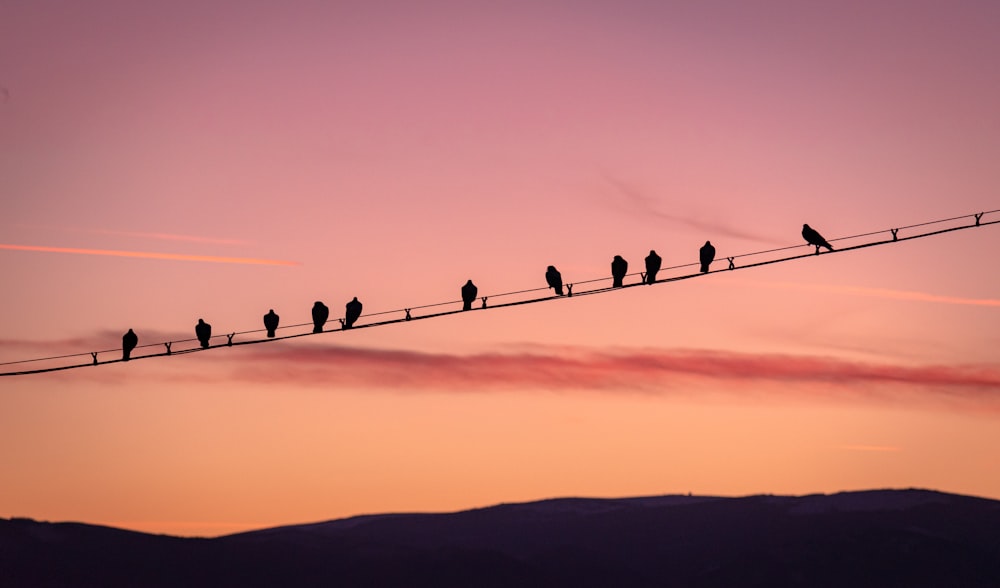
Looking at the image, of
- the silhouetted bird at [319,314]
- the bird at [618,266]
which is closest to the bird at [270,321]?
the silhouetted bird at [319,314]

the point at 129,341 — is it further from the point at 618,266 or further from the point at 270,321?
the point at 618,266

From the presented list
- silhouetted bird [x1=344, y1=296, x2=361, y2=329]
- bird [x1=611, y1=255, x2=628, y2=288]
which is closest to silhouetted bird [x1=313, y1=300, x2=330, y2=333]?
silhouetted bird [x1=344, y1=296, x2=361, y2=329]

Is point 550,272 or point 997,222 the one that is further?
point 550,272

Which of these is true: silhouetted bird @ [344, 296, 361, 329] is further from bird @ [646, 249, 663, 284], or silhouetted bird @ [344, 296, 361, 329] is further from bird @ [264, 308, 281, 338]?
bird @ [646, 249, 663, 284]

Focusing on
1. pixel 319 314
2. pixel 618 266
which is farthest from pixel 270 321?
pixel 618 266

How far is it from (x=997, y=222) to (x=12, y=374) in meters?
22.0

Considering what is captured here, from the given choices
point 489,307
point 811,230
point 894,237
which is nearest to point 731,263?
point 894,237

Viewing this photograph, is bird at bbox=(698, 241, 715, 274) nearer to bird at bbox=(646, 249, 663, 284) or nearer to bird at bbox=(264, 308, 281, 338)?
bird at bbox=(646, 249, 663, 284)

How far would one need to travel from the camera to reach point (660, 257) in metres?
42.8

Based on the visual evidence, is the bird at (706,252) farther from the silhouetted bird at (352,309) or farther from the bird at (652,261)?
the silhouetted bird at (352,309)

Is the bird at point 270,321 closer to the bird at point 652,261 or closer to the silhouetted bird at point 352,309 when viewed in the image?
the silhouetted bird at point 352,309

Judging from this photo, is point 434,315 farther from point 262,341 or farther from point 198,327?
point 198,327

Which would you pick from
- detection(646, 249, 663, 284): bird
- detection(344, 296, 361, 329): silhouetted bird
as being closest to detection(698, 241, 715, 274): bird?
detection(646, 249, 663, 284): bird

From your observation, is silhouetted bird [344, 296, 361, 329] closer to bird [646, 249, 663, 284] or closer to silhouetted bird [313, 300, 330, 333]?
silhouetted bird [313, 300, 330, 333]
